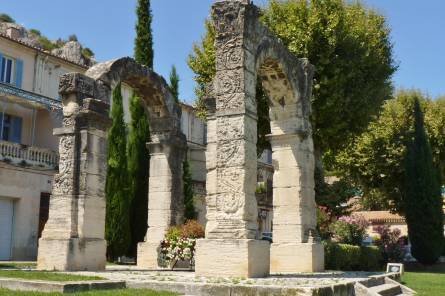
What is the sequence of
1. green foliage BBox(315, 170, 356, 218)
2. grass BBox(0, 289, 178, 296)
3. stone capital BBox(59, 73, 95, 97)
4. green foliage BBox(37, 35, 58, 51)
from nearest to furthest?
grass BBox(0, 289, 178, 296) → stone capital BBox(59, 73, 95, 97) → green foliage BBox(315, 170, 356, 218) → green foliage BBox(37, 35, 58, 51)

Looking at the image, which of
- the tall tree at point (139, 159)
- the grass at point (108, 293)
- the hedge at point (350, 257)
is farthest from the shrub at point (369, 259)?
the grass at point (108, 293)

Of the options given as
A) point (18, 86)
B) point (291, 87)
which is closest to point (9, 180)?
point (18, 86)

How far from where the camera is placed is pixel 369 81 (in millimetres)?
21875

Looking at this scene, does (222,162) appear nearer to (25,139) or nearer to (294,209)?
(294,209)

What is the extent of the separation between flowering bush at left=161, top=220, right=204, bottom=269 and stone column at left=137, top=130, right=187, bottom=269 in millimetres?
608

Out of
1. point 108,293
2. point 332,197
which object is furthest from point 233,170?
point 332,197

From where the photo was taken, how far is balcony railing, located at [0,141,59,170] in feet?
73.2

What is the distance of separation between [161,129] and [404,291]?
8205mm

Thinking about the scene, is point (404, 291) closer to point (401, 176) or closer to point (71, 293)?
point (71, 293)

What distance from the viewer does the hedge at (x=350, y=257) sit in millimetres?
16234

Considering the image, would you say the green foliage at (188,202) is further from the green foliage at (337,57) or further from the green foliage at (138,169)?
the green foliage at (337,57)

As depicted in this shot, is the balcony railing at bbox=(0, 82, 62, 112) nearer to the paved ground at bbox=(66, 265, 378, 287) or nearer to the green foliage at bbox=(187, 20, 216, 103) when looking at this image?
the green foliage at bbox=(187, 20, 216, 103)

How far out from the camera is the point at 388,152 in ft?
97.0

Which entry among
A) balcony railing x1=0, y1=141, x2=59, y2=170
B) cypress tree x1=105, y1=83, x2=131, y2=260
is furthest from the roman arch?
balcony railing x1=0, y1=141, x2=59, y2=170
